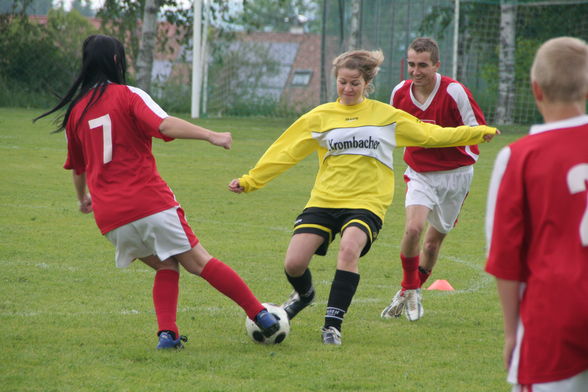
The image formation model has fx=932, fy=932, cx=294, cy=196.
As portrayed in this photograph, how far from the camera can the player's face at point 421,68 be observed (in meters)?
6.51

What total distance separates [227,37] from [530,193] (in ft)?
81.9

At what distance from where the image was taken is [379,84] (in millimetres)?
25359

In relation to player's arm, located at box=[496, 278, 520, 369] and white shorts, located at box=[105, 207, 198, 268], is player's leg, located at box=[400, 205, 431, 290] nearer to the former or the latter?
white shorts, located at box=[105, 207, 198, 268]

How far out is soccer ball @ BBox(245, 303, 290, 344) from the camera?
214 inches

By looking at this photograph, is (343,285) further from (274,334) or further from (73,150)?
(73,150)

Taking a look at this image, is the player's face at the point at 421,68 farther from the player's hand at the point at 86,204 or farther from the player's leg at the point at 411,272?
the player's hand at the point at 86,204

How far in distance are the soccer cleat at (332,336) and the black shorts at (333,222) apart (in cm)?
53

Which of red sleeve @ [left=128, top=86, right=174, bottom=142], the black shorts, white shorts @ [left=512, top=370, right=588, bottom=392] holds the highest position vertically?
red sleeve @ [left=128, top=86, right=174, bottom=142]

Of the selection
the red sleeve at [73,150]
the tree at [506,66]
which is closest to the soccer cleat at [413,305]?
the red sleeve at [73,150]

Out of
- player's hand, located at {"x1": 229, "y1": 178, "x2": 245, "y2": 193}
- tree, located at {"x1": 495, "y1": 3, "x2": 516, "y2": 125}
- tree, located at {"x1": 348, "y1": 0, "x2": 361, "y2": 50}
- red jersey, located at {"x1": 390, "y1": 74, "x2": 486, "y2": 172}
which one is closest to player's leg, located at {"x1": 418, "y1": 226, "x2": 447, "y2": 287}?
red jersey, located at {"x1": 390, "y1": 74, "x2": 486, "y2": 172}

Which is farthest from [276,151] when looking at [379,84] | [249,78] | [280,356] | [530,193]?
[249,78]

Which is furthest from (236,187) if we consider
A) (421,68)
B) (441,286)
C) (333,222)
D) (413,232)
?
(441,286)

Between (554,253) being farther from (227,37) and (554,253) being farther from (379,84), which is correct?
(227,37)

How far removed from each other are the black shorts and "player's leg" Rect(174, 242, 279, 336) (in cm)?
62
